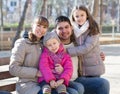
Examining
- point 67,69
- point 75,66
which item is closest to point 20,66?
point 67,69

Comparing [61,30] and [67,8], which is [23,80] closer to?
[61,30]

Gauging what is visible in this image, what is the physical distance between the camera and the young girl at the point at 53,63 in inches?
176

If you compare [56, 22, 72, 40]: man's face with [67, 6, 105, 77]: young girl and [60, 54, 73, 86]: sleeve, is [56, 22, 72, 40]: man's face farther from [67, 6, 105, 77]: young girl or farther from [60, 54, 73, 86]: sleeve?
[60, 54, 73, 86]: sleeve

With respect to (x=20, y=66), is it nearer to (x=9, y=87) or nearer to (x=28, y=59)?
(x=28, y=59)

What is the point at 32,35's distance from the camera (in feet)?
15.3

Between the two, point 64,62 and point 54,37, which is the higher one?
point 54,37

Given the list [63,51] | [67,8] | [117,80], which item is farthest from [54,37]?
[67,8]

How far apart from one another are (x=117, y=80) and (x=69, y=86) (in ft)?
16.9

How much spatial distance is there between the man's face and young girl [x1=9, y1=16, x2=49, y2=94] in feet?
1.00

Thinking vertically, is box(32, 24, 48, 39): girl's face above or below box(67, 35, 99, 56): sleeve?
above

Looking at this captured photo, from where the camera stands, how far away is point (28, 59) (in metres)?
4.64

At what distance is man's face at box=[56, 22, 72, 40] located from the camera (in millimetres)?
4973

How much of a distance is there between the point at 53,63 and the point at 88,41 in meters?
0.73

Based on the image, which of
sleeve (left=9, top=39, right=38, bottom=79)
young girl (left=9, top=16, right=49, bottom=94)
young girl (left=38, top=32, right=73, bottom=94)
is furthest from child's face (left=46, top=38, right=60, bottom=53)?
sleeve (left=9, top=39, right=38, bottom=79)
